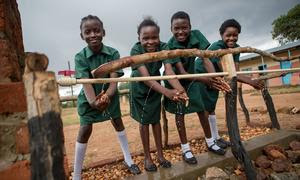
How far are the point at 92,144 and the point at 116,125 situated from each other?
2880 millimetres

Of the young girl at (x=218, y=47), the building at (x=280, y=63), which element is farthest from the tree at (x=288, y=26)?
the young girl at (x=218, y=47)

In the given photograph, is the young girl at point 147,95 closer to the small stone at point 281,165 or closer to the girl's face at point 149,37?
the girl's face at point 149,37

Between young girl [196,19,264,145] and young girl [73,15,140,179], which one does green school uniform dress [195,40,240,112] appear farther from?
young girl [73,15,140,179]

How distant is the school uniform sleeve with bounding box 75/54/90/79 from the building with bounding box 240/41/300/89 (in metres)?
16.7

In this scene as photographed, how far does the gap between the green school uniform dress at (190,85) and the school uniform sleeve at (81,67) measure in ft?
3.14

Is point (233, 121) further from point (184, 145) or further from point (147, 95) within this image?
point (147, 95)

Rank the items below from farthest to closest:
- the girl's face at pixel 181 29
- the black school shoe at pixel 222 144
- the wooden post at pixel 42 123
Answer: the black school shoe at pixel 222 144
the girl's face at pixel 181 29
the wooden post at pixel 42 123

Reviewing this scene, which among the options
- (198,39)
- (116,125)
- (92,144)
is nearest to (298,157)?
(198,39)

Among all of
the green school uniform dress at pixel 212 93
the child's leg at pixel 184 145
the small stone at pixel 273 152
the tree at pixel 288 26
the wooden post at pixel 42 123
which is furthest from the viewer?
the tree at pixel 288 26

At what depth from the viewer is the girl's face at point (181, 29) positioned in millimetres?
3248

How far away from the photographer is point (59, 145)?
1.10m

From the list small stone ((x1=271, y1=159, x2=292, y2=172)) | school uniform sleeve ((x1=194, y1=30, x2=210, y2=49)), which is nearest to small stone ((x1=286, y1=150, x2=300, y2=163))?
small stone ((x1=271, y1=159, x2=292, y2=172))

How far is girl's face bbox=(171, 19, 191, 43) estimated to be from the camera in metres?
3.25

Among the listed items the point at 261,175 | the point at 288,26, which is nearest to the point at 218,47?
the point at 261,175
